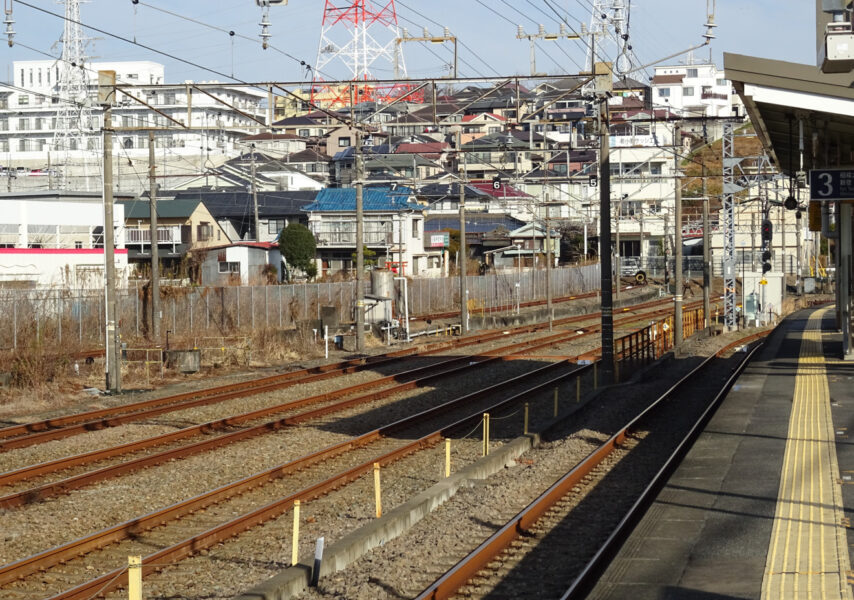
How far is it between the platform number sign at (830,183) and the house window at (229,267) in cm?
3465

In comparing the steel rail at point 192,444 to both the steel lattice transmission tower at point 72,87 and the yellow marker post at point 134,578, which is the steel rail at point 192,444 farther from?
the steel lattice transmission tower at point 72,87

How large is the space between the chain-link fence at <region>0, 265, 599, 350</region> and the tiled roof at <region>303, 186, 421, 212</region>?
33.2 feet

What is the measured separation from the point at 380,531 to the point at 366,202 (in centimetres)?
4865

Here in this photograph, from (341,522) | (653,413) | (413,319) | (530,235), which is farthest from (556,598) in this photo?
(530,235)

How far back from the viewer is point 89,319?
29141 mm

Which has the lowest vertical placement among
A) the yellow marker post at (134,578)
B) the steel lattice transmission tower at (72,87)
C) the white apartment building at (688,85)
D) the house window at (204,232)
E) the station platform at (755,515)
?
the station platform at (755,515)

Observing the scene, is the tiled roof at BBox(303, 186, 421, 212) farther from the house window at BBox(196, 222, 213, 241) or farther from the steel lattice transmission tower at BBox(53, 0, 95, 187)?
the steel lattice transmission tower at BBox(53, 0, 95, 187)

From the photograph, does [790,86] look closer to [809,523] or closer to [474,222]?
[809,523]

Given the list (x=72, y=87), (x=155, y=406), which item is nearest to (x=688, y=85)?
(x=72, y=87)

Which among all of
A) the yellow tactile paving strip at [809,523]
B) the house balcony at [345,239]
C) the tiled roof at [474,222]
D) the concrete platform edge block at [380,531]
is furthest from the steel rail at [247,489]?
the tiled roof at [474,222]

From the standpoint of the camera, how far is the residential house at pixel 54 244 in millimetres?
36562

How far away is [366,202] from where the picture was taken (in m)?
57.5

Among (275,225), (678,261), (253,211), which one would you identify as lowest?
(678,261)

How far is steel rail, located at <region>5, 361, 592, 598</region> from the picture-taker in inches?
346
